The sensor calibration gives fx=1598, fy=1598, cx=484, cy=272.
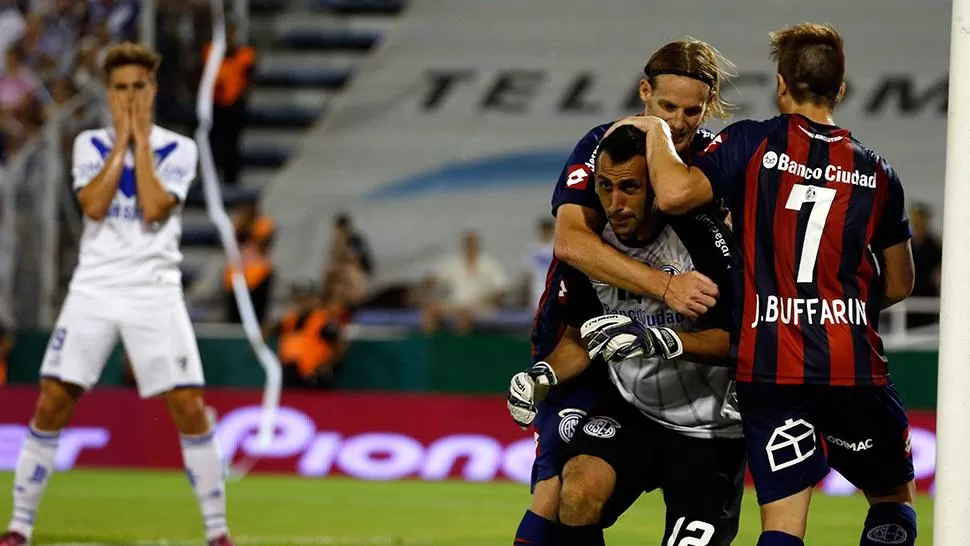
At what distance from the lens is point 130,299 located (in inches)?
293

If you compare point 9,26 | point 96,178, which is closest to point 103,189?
point 96,178

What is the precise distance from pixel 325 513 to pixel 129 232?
2.96 meters

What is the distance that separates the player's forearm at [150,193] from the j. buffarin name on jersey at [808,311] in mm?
3402

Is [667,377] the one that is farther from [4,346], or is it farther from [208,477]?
[4,346]

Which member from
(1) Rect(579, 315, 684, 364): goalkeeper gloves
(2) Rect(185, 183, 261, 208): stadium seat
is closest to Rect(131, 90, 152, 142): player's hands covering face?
(1) Rect(579, 315, 684, 364): goalkeeper gloves

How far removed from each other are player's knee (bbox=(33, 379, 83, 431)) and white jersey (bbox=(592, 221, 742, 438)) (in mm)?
3090

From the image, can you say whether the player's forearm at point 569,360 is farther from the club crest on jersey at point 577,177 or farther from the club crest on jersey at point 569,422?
the club crest on jersey at point 577,177

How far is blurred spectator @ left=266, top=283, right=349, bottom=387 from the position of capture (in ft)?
44.5

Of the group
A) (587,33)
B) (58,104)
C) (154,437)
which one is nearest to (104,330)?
(154,437)

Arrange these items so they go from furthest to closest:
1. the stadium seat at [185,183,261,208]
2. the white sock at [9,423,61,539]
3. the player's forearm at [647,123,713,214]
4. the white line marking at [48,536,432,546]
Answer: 1. the stadium seat at [185,183,261,208]
2. the white line marking at [48,536,432,546]
3. the white sock at [9,423,61,539]
4. the player's forearm at [647,123,713,214]

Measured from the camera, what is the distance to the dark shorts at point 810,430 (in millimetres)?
4863

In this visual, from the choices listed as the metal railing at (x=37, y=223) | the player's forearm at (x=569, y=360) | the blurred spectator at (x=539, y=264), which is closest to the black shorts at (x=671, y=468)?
the player's forearm at (x=569, y=360)

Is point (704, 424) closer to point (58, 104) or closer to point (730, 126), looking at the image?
point (730, 126)

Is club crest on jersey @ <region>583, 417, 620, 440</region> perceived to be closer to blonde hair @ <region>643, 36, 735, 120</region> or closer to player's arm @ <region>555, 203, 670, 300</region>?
player's arm @ <region>555, 203, 670, 300</region>
